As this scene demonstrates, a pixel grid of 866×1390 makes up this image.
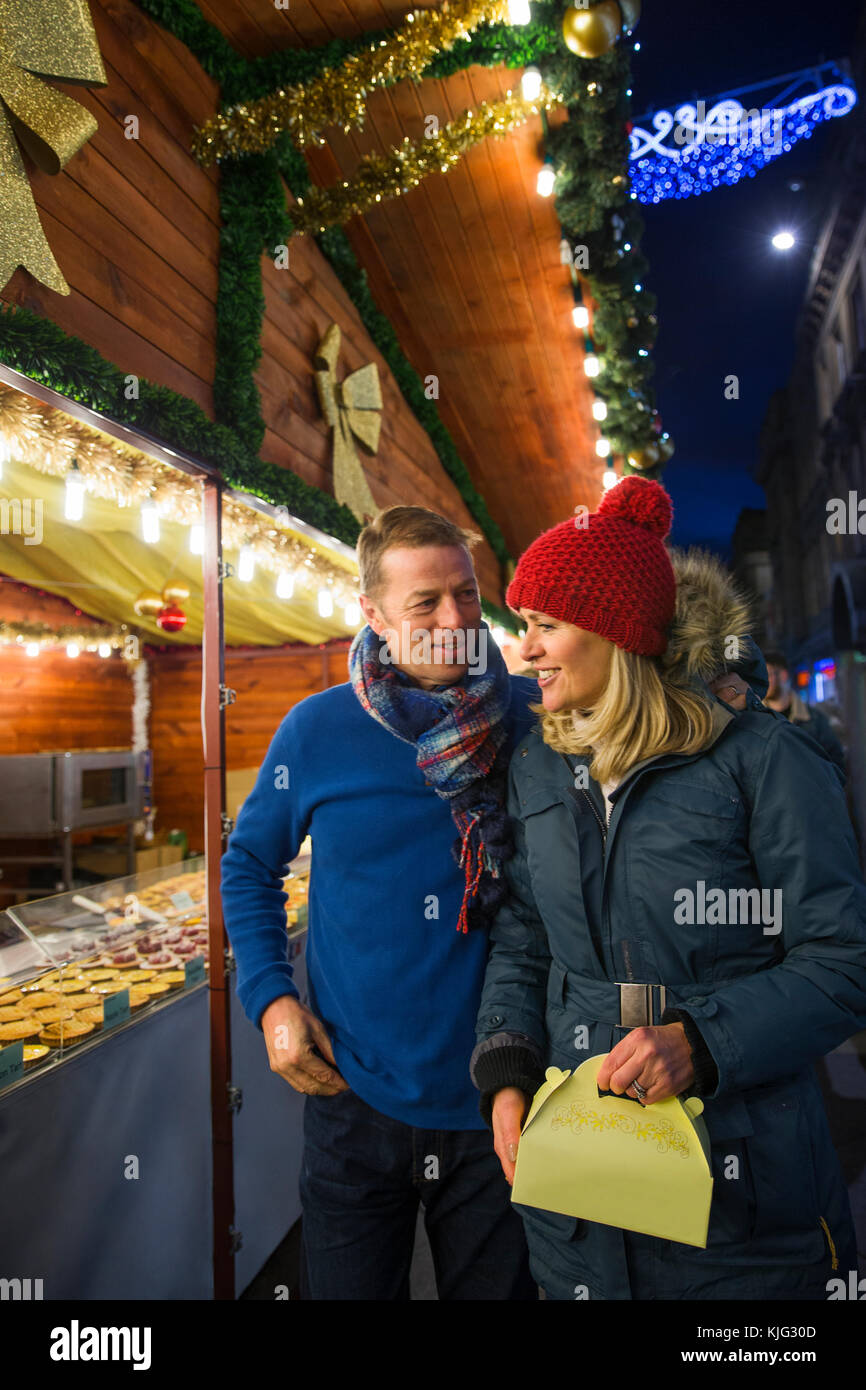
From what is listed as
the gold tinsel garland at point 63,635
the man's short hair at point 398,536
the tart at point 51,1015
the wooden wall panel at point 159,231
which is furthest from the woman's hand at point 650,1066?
the gold tinsel garland at point 63,635

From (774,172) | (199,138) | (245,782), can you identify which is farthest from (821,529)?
(199,138)

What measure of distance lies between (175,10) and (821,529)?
93.3 ft

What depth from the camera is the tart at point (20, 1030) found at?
6.77ft

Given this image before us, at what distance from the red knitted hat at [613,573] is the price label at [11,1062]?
170 cm

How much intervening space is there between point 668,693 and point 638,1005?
0.55m

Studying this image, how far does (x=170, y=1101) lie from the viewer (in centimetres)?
251

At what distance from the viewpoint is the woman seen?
1.24 meters

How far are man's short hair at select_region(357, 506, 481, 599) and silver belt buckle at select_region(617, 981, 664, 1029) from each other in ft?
3.36

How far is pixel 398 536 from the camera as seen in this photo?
5.89 feet

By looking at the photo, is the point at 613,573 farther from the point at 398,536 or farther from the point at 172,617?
the point at 172,617

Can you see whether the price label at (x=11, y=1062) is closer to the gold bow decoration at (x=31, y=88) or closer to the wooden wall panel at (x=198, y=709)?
the gold bow decoration at (x=31, y=88)

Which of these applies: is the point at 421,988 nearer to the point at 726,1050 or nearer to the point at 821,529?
the point at 726,1050

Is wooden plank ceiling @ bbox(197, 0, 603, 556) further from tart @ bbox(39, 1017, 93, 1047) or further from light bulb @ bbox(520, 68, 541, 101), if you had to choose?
tart @ bbox(39, 1017, 93, 1047)

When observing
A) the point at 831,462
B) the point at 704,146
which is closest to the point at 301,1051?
the point at 704,146
